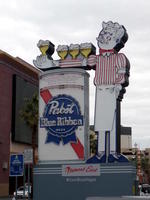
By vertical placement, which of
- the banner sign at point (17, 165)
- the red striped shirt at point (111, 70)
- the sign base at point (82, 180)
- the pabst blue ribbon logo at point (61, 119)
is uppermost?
the red striped shirt at point (111, 70)

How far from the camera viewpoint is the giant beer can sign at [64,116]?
82.4ft

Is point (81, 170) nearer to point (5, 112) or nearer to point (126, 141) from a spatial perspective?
point (5, 112)

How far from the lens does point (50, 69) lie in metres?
27.2

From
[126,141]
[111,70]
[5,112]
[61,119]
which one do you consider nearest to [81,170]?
[61,119]

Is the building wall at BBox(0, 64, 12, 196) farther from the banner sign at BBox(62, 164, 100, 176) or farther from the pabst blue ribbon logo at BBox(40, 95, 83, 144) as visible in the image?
the banner sign at BBox(62, 164, 100, 176)

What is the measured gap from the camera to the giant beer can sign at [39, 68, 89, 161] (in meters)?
25.1

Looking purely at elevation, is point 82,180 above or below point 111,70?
below

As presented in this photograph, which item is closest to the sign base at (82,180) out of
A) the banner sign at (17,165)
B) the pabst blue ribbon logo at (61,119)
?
the pabst blue ribbon logo at (61,119)

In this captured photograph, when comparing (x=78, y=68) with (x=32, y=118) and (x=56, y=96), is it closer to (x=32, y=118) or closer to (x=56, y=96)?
(x=56, y=96)

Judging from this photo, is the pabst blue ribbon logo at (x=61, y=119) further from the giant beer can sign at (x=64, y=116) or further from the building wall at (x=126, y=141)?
the building wall at (x=126, y=141)

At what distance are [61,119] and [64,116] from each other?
0.22 meters

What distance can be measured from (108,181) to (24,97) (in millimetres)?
37459

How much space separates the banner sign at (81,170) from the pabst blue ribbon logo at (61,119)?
1.37 m

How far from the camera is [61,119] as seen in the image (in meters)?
25.4
